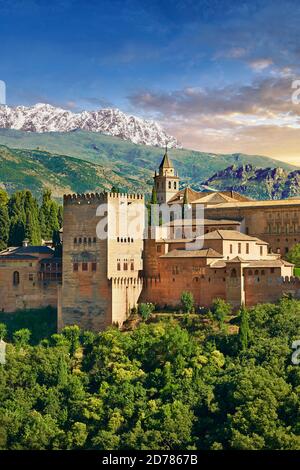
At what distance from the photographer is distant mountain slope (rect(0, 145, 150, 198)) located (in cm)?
16715

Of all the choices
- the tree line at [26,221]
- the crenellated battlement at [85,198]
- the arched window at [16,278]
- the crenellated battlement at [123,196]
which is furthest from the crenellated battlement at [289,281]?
the tree line at [26,221]

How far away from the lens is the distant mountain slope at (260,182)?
164m

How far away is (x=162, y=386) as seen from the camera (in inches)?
2066

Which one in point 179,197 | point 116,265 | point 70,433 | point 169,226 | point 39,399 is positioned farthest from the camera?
point 179,197

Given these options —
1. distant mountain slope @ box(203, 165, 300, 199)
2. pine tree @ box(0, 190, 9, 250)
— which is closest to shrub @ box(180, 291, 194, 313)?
pine tree @ box(0, 190, 9, 250)

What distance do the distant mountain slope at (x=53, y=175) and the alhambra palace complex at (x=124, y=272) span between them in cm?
9856

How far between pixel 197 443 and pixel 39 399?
10.2 metres

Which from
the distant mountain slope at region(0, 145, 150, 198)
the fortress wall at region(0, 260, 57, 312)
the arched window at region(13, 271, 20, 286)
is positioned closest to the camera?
the fortress wall at region(0, 260, 57, 312)

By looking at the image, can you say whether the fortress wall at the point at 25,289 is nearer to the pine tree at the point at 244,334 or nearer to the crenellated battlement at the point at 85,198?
the crenellated battlement at the point at 85,198

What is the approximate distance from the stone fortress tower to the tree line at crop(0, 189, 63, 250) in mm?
9097

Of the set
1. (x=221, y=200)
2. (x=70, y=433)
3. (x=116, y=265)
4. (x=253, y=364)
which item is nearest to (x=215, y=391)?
(x=253, y=364)

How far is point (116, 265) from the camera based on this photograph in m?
58.9

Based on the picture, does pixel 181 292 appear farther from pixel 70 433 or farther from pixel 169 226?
pixel 70 433

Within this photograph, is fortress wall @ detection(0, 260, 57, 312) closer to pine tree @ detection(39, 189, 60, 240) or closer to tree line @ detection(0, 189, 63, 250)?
tree line @ detection(0, 189, 63, 250)
